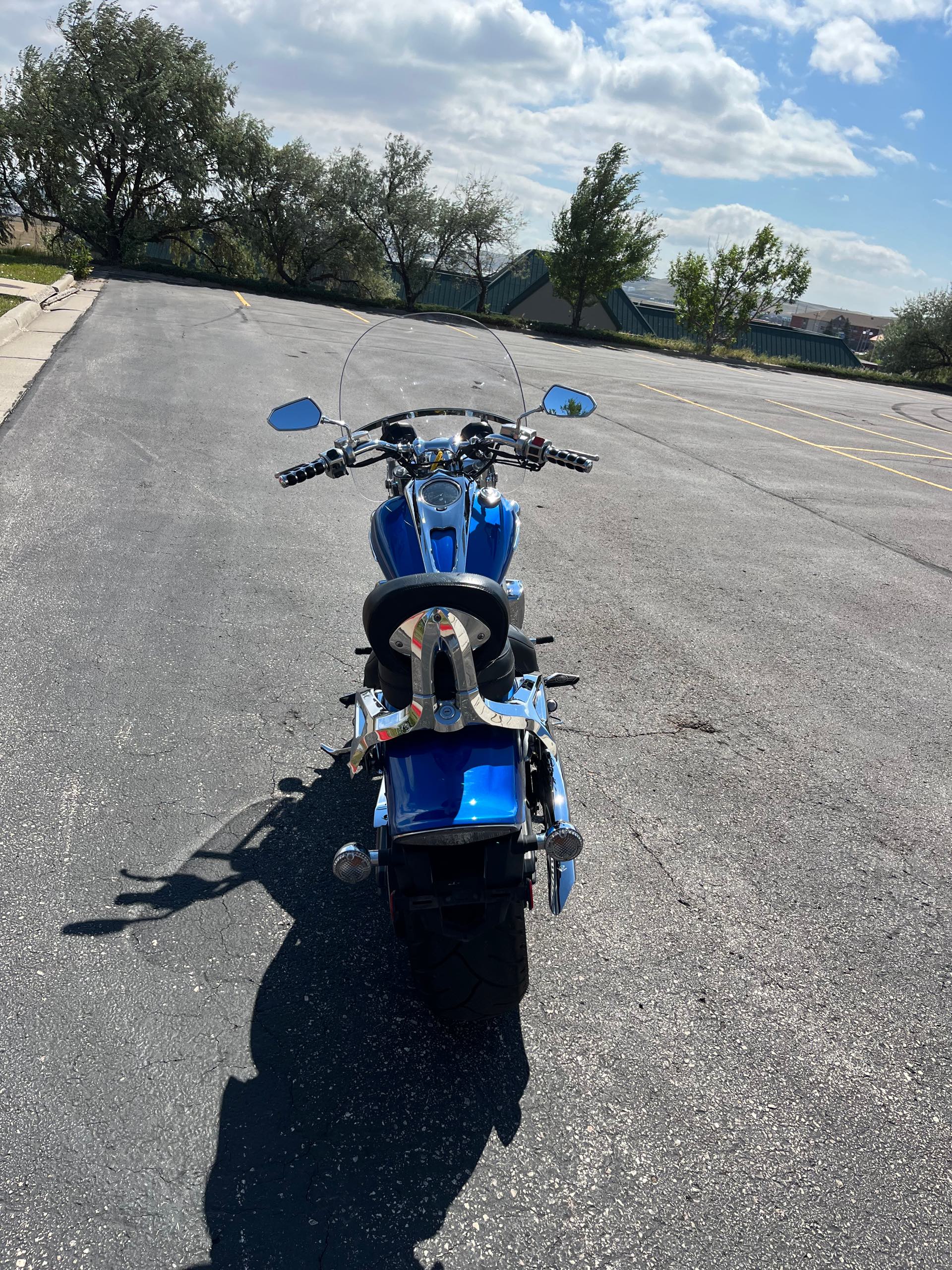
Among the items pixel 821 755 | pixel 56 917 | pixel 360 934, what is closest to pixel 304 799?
pixel 360 934

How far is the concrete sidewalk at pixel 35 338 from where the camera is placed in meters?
9.51

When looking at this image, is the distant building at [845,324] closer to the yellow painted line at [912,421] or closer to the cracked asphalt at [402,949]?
the yellow painted line at [912,421]

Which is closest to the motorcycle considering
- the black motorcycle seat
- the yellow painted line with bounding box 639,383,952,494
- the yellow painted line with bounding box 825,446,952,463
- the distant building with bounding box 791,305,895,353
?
the black motorcycle seat

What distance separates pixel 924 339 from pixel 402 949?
140 feet

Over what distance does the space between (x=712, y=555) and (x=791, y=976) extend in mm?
4790

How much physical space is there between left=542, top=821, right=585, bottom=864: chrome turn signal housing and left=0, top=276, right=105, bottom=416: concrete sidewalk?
8045mm

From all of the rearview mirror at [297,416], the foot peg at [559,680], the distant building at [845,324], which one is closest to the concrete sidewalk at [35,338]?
the rearview mirror at [297,416]

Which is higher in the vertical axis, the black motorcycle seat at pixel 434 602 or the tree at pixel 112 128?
the tree at pixel 112 128

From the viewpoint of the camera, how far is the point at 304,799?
353 centimetres

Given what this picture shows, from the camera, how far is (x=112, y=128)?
2991 centimetres

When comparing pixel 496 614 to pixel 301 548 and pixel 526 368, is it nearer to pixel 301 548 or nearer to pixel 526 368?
pixel 301 548

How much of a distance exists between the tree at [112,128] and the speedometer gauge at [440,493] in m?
32.6

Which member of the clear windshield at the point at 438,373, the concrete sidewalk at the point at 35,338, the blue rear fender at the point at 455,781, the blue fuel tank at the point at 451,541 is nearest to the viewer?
the blue rear fender at the point at 455,781

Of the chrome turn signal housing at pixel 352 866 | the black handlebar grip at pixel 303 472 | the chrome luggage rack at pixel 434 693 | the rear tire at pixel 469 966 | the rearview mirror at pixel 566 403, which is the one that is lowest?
the rear tire at pixel 469 966
